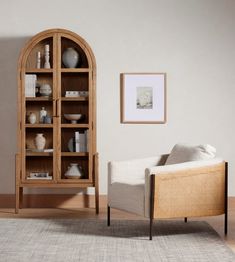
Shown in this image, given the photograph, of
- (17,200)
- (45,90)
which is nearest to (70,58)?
(45,90)

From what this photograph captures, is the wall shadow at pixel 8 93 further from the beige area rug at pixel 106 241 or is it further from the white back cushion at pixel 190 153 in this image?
the white back cushion at pixel 190 153

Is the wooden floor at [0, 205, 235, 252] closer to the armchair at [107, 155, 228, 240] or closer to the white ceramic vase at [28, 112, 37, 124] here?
the armchair at [107, 155, 228, 240]

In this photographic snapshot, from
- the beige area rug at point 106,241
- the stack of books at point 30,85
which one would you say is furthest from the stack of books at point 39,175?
the stack of books at point 30,85

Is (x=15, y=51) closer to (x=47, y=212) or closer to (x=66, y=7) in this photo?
(x=66, y=7)

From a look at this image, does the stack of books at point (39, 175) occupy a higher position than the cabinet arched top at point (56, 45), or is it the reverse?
the cabinet arched top at point (56, 45)

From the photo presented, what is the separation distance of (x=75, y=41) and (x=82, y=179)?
1391 mm

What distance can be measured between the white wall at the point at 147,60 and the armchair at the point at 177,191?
54.3 inches

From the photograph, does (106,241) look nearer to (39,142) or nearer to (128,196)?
(128,196)

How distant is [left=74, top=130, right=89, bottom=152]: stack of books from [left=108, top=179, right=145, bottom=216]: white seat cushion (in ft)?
3.33

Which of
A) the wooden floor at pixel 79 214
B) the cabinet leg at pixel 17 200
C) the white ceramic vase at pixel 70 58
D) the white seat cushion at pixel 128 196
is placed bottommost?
the wooden floor at pixel 79 214

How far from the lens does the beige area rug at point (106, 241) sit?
4465 mm

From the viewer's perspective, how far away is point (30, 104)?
6723 millimetres

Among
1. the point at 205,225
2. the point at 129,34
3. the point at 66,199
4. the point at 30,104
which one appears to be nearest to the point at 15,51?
the point at 30,104

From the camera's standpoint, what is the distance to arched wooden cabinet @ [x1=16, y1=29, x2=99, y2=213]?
21.3 ft
